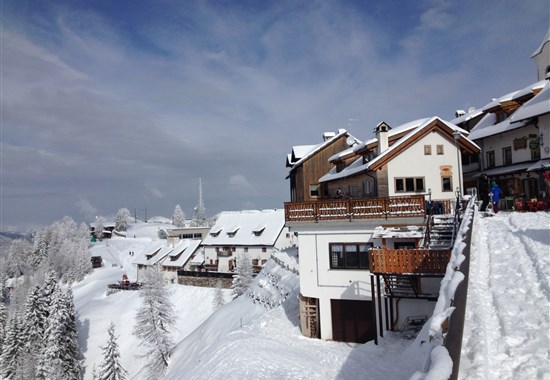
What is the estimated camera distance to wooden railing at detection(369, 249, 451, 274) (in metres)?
15.1

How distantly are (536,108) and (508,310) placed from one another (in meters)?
23.8

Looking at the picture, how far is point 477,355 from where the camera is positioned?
509 centimetres

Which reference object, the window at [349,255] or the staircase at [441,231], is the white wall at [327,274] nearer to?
the window at [349,255]

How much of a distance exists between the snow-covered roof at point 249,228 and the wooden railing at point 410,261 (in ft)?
149

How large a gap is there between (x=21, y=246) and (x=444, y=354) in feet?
Answer: 483

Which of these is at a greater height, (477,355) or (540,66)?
(540,66)

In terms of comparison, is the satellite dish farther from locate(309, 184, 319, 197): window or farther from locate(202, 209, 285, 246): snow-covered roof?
locate(202, 209, 285, 246): snow-covered roof

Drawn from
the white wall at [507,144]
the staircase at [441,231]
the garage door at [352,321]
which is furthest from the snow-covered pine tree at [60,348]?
the white wall at [507,144]

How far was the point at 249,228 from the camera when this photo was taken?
67.2 metres

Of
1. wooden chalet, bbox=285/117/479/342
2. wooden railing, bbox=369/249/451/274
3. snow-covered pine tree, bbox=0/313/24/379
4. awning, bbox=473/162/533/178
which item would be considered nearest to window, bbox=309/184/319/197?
wooden chalet, bbox=285/117/479/342

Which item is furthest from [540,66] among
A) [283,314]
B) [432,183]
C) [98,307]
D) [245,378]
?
[98,307]

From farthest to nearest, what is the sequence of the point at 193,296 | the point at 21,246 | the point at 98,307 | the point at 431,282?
the point at 21,246 → the point at 98,307 → the point at 193,296 → the point at 431,282

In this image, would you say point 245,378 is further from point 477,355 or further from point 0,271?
point 0,271

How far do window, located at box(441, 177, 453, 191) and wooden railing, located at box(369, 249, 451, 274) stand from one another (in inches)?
412
